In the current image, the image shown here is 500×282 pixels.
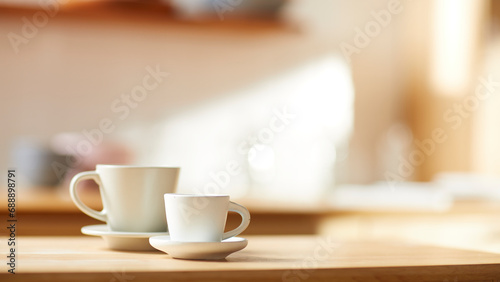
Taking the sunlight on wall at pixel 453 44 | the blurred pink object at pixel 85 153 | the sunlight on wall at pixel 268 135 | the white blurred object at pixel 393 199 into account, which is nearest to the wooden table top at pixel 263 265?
the white blurred object at pixel 393 199

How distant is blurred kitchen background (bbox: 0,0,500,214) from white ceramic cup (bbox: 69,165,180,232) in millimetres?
1444

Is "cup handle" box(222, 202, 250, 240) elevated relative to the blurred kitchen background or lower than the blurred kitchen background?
lower

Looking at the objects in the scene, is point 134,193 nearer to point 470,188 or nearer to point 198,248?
point 198,248

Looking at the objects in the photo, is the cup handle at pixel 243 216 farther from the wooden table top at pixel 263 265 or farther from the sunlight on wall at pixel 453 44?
the sunlight on wall at pixel 453 44

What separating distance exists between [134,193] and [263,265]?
268mm

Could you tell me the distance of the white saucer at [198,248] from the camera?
804 mm

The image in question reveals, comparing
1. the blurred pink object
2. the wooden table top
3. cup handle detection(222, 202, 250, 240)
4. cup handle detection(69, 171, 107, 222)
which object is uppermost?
the blurred pink object

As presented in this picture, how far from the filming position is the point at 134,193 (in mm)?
956

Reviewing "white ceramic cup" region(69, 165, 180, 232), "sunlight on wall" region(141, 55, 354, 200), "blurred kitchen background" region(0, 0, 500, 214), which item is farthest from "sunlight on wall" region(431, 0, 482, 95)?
"white ceramic cup" region(69, 165, 180, 232)

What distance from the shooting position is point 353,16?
2934 millimetres

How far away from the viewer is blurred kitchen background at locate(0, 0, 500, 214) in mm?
2590

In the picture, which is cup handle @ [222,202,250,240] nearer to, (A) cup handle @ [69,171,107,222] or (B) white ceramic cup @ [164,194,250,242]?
(B) white ceramic cup @ [164,194,250,242]

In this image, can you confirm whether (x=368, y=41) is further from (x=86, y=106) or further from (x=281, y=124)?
(x=86, y=106)

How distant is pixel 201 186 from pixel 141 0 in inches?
30.2
